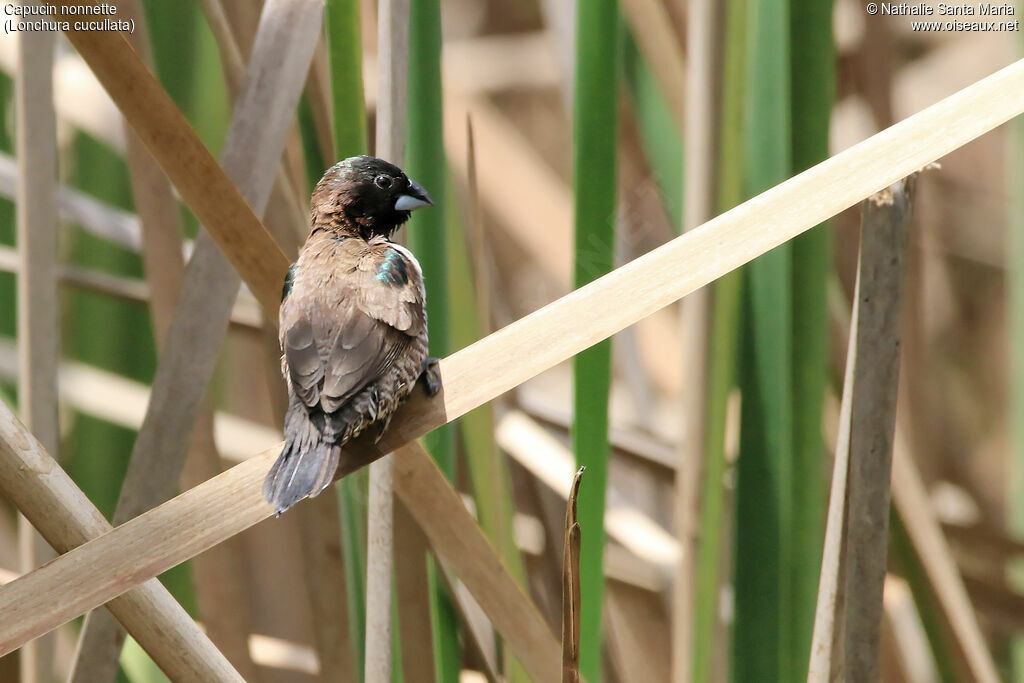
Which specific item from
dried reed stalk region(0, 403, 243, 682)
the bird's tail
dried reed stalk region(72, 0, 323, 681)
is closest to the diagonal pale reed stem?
the bird's tail

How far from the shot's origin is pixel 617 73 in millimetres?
1439

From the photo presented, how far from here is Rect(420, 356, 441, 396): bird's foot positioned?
1308 mm

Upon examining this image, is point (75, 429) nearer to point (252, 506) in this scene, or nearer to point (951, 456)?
point (252, 506)

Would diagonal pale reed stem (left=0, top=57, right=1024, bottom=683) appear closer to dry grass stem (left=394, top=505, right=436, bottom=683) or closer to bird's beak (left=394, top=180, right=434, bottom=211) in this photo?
bird's beak (left=394, top=180, right=434, bottom=211)

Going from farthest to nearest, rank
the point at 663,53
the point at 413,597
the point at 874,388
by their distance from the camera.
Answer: the point at 663,53 → the point at 413,597 → the point at 874,388

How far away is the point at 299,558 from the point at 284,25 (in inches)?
49.2

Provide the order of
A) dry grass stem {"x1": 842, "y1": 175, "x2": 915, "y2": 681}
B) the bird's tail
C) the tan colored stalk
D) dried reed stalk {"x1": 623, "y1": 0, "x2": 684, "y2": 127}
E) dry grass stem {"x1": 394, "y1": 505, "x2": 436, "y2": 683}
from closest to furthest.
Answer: the bird's tail
dry grass stem {"x1": 842, "y1": 175, "x2": 915, "y2": 681}
the tan colored stalk
dry grass stem {"x1": 394, "y1": 505, "x2": 436, "y2": 683}
dried reed stalk {"x1": 623, "y1": 0, "x2": 684, "y2": 127}

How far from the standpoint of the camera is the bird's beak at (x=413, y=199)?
144cm

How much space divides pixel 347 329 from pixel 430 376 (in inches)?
6.4

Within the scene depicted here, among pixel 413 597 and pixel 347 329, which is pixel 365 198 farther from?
pixel 413 597

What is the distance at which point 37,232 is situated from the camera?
5.16ft

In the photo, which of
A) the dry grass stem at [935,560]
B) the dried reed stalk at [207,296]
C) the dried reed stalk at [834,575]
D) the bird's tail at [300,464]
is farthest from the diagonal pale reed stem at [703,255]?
the dry grass stem at [935,560]

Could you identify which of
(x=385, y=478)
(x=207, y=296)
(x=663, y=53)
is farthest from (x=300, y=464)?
(x=663, y=53)

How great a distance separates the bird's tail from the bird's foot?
0.15 metres
